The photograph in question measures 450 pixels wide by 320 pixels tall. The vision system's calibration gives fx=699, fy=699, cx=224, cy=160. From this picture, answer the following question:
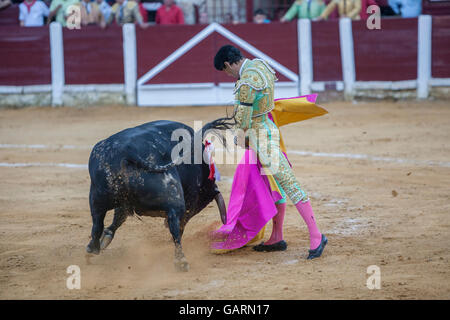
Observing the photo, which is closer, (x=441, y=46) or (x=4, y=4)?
(x=441, y=46)

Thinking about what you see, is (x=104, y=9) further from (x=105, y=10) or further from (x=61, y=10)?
(x=61, y=10)

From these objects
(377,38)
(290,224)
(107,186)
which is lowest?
(290,224)

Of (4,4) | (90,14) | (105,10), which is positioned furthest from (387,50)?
(4,4)

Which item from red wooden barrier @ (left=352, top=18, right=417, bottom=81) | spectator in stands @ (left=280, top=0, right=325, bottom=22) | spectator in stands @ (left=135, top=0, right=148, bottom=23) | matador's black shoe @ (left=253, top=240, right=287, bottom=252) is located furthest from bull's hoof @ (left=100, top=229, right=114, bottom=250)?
spectator in stands @ (left=135, top=0, right=148, bottom=23)

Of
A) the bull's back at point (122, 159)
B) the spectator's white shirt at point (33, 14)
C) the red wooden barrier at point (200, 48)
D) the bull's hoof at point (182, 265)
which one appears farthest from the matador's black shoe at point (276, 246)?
the spectator's white shirt at point (33, 14)

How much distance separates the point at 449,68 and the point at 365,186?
187 inches

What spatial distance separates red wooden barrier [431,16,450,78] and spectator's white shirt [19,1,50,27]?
19.9ft

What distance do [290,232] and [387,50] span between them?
6.20 meters

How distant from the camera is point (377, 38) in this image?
10.3m

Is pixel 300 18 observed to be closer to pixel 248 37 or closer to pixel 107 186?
pixel 248 37

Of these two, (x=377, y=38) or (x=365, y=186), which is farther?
(x=377, y=38)

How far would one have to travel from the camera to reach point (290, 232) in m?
4.77

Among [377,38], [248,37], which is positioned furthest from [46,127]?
[377,38]

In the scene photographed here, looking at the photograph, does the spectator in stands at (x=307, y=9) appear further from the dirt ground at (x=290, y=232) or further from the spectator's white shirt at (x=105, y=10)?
the spectator's white shirt at (x=105, y=10)
